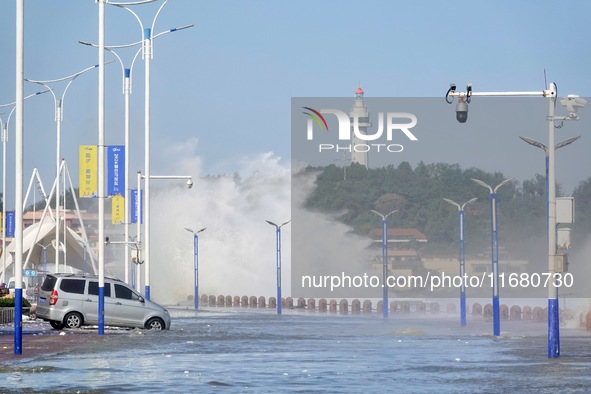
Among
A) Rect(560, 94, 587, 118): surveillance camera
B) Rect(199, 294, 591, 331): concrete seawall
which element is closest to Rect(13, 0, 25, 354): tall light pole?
Rect(560, 94, 587, 118): surveillance camera

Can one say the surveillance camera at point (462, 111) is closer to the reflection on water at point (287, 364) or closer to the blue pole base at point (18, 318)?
the reflection on water at point (287, 364)

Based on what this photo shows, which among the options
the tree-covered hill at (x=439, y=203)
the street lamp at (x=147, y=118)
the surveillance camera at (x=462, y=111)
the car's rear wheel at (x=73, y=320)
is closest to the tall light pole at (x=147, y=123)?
the street lamp at (x=147, y=118)

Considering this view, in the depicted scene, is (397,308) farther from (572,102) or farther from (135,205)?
(572,102)

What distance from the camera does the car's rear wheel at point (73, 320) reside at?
47281 millimetres

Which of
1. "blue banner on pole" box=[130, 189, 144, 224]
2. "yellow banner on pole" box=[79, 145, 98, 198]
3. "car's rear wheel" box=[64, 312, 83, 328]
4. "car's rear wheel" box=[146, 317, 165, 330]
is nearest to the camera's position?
"car's rear wheel" box=[64, 312, 83, 328]

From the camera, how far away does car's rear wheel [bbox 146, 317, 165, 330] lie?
48219 millimetres

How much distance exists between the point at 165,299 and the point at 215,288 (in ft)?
19.5

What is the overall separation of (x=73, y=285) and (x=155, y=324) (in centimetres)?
318

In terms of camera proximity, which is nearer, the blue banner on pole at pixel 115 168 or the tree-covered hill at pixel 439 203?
the blue banner on pole at pixel 115 168

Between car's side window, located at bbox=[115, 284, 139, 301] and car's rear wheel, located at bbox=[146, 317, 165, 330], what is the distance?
1.00 meters

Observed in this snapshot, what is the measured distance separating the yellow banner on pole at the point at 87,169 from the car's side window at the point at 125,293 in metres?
13.0

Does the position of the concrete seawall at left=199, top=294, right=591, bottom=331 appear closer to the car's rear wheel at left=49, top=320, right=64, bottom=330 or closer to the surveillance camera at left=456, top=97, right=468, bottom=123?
the car's rear wheel at left=49, top=320, right=64, bottom=330

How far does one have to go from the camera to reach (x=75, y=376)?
86.3ft

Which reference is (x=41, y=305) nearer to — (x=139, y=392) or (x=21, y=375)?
(x=21, y=375)
